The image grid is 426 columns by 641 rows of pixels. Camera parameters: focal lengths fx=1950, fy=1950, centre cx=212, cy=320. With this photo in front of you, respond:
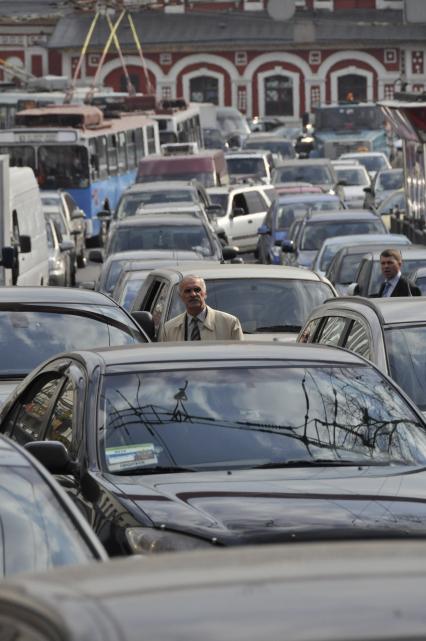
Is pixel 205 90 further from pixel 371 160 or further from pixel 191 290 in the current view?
pixel 191 290

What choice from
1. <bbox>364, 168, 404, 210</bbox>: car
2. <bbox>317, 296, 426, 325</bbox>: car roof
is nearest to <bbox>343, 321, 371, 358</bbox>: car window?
<bbox>317, 296, 426, 325</bbox>: car roof

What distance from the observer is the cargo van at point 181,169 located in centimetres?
3803

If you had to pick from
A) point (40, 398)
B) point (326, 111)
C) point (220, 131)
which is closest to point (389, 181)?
point (326, 111)

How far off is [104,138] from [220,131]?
3309cm

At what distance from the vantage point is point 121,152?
45125 mm

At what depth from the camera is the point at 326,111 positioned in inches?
2766

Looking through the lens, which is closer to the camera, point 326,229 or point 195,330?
point 195,330

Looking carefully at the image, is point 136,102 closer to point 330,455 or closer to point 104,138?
point 104,138

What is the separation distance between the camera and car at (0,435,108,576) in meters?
5.00

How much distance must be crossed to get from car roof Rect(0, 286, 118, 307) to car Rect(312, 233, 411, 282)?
11415mm

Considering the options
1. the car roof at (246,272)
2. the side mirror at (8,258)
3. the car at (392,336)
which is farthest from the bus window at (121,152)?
the car at (392,336)

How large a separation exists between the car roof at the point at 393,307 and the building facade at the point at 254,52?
8763 cm

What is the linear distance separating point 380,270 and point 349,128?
172ft

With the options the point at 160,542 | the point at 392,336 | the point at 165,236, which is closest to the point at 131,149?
the point at 165,236
